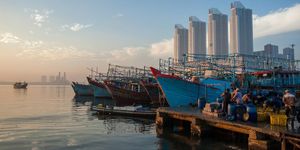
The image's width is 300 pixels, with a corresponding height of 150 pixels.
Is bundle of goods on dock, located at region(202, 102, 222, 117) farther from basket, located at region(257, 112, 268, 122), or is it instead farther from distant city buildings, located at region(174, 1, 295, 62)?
distant city buildings, located at region(174, 1, 295, 62)

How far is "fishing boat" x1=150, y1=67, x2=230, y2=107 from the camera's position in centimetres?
2469

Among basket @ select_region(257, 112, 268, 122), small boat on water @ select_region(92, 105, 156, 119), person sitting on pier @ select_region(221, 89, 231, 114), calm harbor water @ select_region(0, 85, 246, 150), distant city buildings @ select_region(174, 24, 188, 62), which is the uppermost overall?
distant city buildings @ select_region(174, 24, 188, 62)

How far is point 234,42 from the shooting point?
242 ft

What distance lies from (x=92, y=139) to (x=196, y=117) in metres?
6.17

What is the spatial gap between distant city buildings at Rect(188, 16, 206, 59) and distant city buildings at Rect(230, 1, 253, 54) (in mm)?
8540

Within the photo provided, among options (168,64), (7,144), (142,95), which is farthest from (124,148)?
(142,95)

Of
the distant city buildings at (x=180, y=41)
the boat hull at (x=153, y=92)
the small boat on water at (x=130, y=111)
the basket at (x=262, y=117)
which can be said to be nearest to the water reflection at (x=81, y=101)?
the boat hull at (x=153, y=92)

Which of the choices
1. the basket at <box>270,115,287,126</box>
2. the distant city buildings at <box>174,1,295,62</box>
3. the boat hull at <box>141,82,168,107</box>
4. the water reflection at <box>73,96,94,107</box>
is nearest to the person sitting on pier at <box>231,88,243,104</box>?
the basket at <box>270,115,287,126</box>

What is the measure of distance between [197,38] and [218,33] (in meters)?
5.94

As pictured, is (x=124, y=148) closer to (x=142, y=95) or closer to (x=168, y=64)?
(x=168, y=64)

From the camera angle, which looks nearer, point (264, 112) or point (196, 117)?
point (264, 112)

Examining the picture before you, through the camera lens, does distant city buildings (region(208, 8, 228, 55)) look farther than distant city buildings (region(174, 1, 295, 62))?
Yes

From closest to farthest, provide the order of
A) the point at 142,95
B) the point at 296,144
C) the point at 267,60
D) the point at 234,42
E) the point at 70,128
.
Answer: the point at 296,144 < the point at 70,128 < the point at 267,60 < the point at 142,95 < the point at 234,42

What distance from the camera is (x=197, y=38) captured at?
262 feet
